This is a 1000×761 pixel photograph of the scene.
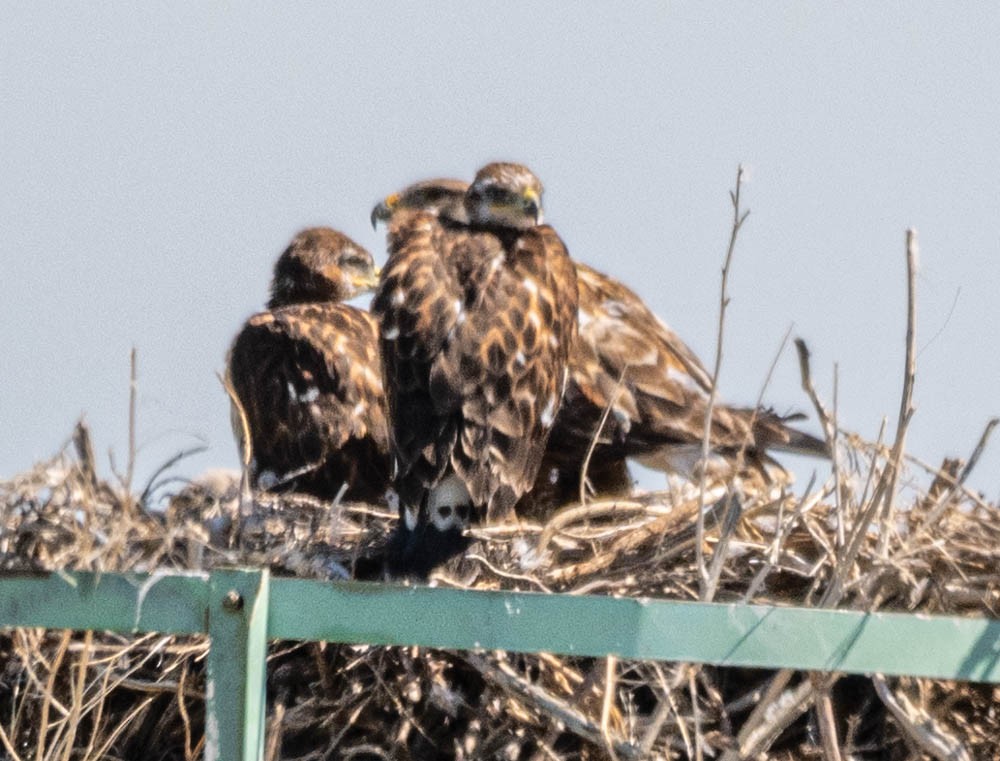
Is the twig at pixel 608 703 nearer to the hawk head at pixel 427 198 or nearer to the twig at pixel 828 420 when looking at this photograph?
the twig at pixel 828 420

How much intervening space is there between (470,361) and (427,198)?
2437 mm

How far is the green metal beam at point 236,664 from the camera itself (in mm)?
3102

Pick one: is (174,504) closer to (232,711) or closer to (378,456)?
(378,456)

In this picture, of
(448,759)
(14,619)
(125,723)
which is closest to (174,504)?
(125,723)

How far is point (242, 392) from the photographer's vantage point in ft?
21.2

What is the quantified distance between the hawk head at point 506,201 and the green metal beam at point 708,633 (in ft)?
9.16

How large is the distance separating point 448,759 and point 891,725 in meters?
1.11

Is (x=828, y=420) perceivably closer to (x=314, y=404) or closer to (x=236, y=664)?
(x=236, y=664)

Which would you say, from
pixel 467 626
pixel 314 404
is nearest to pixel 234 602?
pixel 467 626

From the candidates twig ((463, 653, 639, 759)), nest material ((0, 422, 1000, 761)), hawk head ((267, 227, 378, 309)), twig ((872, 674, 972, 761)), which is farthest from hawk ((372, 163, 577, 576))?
hawk head ((267, 227, 378, 309))

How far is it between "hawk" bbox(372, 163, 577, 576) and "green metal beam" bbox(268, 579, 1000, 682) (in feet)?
4.63

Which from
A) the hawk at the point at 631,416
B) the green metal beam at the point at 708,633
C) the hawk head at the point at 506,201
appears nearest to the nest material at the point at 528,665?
the green metal beam at the point at 708,633

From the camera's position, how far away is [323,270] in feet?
24.3

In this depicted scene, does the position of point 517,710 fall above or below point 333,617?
below
